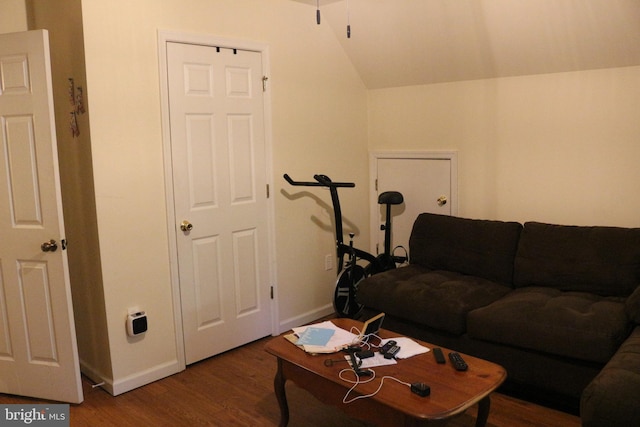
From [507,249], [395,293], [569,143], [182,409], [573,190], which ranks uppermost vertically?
[569,143]

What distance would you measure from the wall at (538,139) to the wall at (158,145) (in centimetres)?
83

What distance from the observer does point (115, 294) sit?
10.1ft

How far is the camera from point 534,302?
9.79 feet

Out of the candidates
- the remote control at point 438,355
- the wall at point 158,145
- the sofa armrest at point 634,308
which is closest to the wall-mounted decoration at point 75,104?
the wall at point 158,145

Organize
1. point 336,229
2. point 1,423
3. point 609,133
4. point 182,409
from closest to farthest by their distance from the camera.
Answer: point 1,423 → point 182,409 → point 609,133 → point 336,229

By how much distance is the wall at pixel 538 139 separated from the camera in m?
3.34

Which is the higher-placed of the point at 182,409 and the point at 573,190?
the point at 573,190

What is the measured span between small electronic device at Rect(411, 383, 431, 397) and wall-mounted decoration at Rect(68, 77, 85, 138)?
2.28 m

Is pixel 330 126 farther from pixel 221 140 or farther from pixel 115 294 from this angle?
pixel 115 294

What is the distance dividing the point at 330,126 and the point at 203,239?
1458mm

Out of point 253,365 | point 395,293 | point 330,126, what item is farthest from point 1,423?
point 330,126

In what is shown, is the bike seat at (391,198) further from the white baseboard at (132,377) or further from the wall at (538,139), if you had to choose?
the white baseboard at (132,377)

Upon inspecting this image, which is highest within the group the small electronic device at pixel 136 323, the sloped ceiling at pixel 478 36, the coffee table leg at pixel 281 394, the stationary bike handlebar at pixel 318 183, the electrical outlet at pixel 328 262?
the sloped ceiling at pixel 478 36

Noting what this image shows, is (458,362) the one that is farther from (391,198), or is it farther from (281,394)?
(391,198)
